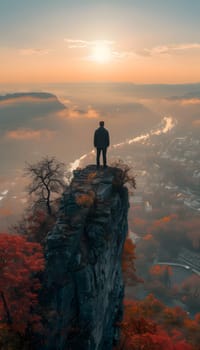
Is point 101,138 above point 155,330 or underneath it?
above

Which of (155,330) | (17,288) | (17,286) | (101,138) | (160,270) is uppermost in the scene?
(101,138)

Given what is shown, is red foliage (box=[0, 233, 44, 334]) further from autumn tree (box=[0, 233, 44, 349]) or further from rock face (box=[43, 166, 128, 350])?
rock face (box=[43, 166, 128, 350])

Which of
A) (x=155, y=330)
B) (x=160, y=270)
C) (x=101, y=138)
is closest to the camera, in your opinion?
(x=101, y=138)

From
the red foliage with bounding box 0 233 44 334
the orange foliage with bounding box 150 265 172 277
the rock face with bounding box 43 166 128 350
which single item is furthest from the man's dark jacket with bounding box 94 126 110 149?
the orange foliage with bounding box 150 265 172 277

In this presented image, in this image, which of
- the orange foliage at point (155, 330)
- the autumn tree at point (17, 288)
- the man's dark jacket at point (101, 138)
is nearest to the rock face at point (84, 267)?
the autumn tree at point (17, 288)

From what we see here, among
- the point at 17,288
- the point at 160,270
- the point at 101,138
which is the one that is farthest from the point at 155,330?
the point at 160,270

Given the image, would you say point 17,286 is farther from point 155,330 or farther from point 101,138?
point 155,330

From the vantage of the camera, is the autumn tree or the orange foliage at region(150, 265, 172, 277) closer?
the autumn tree

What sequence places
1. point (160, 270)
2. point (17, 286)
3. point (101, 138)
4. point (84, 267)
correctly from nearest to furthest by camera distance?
point (17, 286) < point (84, 267) < point (101, 138) < point (160, 270)

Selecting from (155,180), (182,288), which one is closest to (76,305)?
(182,288)
